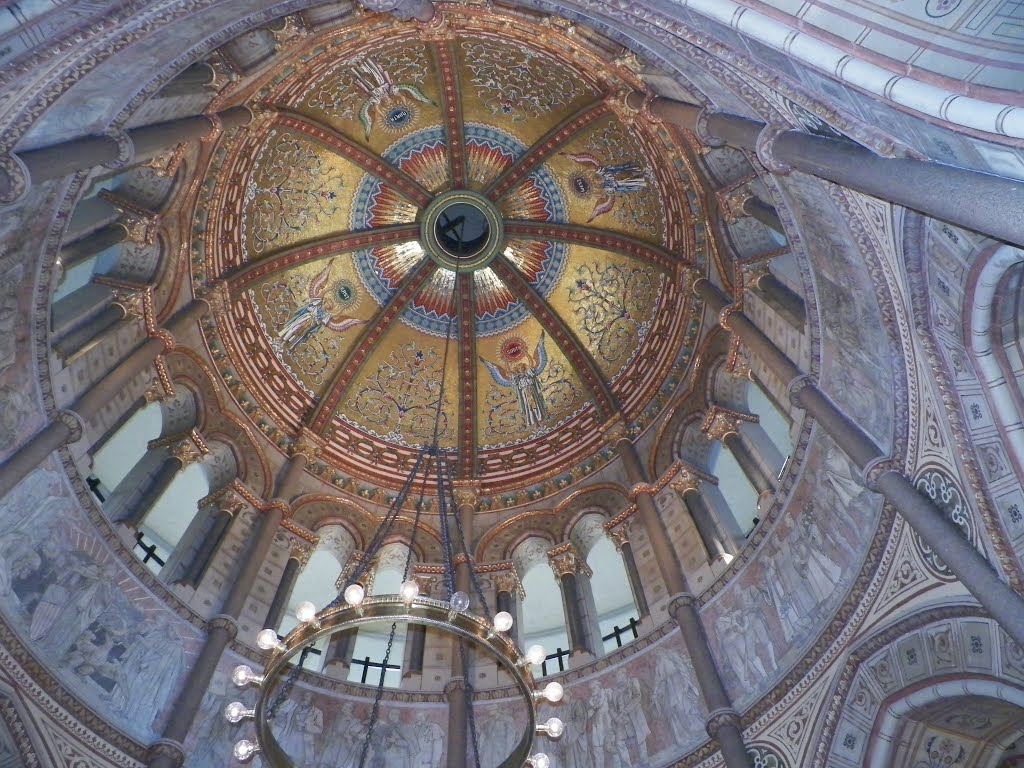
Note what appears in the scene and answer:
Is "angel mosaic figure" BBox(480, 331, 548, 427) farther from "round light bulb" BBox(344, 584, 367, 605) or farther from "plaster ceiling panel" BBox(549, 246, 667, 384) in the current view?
"round light bulb" BBox(344, 584, 367, 605)

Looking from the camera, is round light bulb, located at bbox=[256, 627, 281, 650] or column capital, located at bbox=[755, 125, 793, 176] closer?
column capital, located at bbox=[755, 125, 793, 176]

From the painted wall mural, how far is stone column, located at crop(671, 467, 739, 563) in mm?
6955

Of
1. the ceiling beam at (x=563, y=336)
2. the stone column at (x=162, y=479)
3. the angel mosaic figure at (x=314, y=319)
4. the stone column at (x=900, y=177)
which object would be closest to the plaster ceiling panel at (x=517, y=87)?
the ceiling beam at (x=563, y=336)

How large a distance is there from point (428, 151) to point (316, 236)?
2.75 metres

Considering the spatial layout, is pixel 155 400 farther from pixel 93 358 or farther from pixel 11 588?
pixel 11 588

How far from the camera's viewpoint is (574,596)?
14.6 meters

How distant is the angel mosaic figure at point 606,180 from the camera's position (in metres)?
17.4

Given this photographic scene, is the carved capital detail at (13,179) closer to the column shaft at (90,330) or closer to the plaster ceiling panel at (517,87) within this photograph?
the column shaft at (90,330)

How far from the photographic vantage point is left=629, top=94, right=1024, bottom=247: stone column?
588cm

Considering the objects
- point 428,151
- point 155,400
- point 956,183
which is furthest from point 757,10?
point 428,151

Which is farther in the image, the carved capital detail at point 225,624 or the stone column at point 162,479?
the stone column at point 162,479

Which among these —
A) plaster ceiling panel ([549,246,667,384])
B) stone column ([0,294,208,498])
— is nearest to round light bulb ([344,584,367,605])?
stone column ([0,294,208,498])

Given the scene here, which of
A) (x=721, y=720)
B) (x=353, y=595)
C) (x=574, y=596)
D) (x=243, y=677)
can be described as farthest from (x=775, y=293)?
(x=243, y=677)

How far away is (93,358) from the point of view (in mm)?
12781
